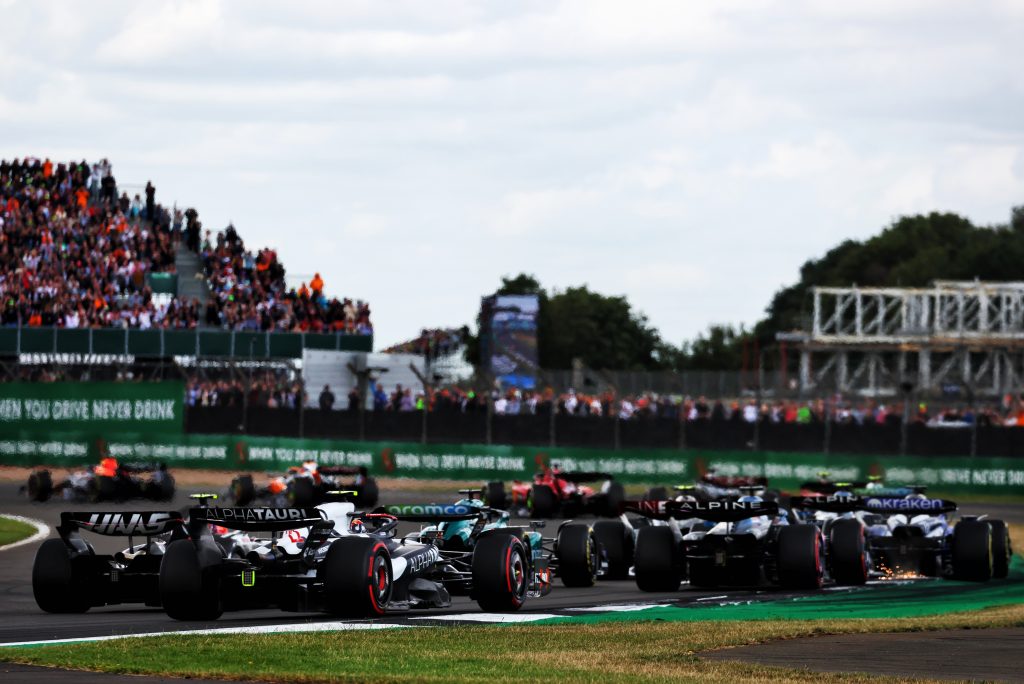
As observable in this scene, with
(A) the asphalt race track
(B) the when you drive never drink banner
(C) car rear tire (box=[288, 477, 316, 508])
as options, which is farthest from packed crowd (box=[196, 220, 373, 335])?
(A) the asphalt race track

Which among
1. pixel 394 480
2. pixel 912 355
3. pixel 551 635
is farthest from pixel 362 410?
pixel 912 355

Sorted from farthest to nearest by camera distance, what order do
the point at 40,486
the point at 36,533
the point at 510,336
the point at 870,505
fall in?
the point at 510,336, the point at 40,486, the point at 36,533, the point at 870,505

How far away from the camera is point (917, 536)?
75.4 feet

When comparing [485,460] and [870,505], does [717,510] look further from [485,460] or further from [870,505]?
[485,460]

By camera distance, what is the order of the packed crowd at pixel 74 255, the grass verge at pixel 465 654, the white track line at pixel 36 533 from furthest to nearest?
the packed crowd at pixel 74 255 → the white track line at pixel 36 533 → the grass verge at pixel 465 654

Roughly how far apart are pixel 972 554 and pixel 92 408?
27509 millimetres

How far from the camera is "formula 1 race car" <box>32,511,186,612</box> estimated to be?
16375 millimetres

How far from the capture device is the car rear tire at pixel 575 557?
806 inches

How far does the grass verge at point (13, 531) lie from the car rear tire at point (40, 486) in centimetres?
371

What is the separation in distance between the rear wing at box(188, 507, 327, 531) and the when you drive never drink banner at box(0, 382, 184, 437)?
28023 mm

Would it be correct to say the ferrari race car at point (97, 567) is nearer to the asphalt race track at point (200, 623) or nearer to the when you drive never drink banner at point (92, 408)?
the asphalt race track at point (200, 623)

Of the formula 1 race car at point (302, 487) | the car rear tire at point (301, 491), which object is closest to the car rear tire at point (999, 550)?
the formula 1 race car at point (302, 487)

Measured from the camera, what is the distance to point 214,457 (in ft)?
144

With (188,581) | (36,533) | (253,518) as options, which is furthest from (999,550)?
(36,533)
